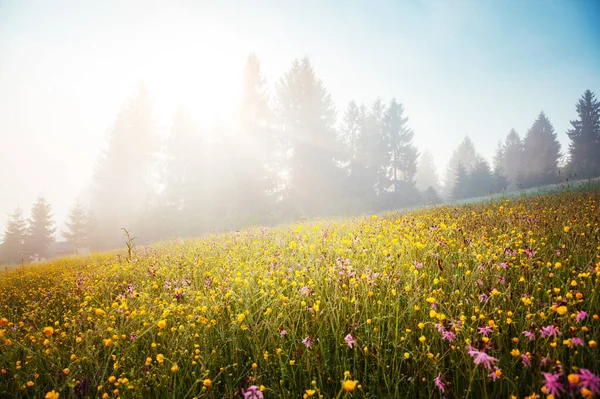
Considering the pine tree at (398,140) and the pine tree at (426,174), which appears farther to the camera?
the pine tree at (426,174)

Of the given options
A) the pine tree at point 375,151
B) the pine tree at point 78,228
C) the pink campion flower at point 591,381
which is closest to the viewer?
the pink campion flower at point 591,381

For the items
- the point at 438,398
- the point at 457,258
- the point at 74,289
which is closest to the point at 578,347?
the point at 438,398

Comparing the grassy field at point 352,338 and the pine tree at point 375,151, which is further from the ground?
the pine tree at point 375,151

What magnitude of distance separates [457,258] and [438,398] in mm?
2330

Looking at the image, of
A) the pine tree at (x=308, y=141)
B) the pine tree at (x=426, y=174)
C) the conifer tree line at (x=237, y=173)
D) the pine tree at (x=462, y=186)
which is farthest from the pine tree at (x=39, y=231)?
the pine tree at (x=426, y=174)

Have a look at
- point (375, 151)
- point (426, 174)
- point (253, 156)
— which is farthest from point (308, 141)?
point (426, 174)

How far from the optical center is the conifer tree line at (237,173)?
22.8 m

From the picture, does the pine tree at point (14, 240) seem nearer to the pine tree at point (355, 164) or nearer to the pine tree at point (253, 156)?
the pine tree at point (253, 156)

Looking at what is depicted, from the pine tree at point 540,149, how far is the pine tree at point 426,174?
17.0 m

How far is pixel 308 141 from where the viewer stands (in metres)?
25.8

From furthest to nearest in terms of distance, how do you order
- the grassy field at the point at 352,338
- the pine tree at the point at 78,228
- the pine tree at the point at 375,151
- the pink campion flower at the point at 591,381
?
the pine tree at the point at 375,151 < the pine tree at the point at 78,228 < the grassy field at the point at 352,338 < the pink campion flower at the point at 591,381

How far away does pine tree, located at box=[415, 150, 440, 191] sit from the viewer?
61.9m

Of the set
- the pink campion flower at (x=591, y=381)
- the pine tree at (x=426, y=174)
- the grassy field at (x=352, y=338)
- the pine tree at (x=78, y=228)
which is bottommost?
the grassy field at (x=352, y=338)

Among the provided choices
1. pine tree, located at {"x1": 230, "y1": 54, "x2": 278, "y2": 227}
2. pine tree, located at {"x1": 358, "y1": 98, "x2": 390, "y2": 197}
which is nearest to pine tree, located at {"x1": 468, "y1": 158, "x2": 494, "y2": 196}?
pine tree, located at {"x1": 358, "y1": 98, "x2": 390, "y2": 197}
